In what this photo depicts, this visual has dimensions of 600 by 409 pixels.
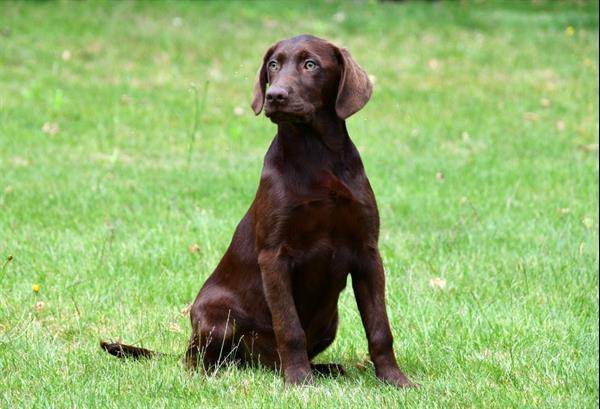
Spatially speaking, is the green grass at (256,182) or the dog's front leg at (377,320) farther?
the green grass at (256,182)

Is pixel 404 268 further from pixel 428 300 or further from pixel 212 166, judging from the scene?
pixel 212 166

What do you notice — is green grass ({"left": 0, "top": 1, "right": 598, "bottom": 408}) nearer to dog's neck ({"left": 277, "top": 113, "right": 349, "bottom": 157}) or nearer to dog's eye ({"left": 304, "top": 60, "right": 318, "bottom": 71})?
dog's neck ({"left": 277, "top": 113, "right": 349, "bottom": 157})

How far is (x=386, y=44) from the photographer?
46.9 ft

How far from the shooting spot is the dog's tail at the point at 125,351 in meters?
4.33

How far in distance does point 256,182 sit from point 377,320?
4.33 m

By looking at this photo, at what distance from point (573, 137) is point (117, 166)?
4598 mm

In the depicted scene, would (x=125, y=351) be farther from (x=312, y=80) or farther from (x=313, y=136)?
(x=312, y=80)

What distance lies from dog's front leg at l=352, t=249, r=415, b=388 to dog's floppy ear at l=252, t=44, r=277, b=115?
0.72m

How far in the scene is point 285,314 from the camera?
395cm

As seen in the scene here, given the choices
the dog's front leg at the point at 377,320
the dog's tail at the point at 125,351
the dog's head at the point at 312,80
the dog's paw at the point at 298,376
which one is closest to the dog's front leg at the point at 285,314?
the dog's paw at the point at 298,376

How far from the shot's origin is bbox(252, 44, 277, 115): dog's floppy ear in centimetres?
408

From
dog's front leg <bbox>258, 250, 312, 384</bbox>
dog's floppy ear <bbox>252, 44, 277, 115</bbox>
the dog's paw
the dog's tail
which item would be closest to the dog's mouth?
dog's floppy ear <bbox>252, 44, 277, 115</bbox>

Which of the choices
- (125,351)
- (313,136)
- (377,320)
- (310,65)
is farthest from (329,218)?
(125,351)

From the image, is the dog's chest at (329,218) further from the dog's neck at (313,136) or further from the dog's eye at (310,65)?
the dog's eye at (310,65)
